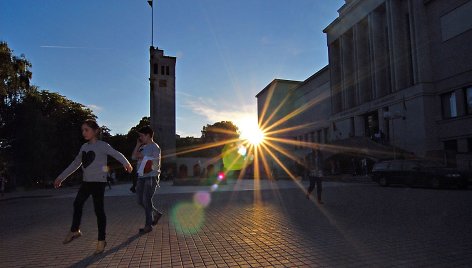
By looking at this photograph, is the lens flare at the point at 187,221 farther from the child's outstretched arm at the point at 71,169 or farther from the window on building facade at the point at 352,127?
the window on building facade at the point at 352,127

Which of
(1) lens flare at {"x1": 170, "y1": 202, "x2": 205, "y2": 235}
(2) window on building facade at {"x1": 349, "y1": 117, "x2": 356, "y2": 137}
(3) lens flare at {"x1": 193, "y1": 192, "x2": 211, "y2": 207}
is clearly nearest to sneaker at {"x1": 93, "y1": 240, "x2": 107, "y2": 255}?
(1) lens flare at {"x1": 170, "y1": 202, "x2": 205, "y2": 235}

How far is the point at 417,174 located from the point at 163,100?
179ft

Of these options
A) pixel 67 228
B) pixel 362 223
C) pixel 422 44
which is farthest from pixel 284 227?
pixel 422 44

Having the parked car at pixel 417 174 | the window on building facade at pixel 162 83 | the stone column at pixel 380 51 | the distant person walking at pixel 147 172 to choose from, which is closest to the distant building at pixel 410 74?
the stone column at pixel 380 51

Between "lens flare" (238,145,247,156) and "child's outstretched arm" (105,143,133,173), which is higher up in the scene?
"lens flare" (238,145,247,156)

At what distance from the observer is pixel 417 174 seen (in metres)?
19.5

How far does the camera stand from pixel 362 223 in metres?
7.62

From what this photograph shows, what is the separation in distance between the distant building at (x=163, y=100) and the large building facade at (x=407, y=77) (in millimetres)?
29202

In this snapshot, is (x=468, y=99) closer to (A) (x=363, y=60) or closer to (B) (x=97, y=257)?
(A) (x=363, y=60)

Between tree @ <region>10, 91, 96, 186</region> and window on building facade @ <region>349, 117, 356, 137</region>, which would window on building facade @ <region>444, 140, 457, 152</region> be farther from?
tree @ <region>10, 91, 96, 186</region>

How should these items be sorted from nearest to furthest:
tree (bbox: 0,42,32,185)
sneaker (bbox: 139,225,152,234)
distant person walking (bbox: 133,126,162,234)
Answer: distant person walking (bbox: 133,126,162,234)
sneaker (bbox: 139,225,152,234)
tree (bbox: 0,42,32,185)

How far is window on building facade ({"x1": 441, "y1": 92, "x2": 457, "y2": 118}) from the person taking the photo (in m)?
33.6

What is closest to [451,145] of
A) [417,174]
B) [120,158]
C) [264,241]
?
[417,174]

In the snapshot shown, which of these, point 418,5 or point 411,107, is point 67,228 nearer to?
point 411,107
